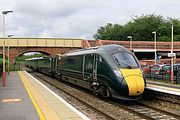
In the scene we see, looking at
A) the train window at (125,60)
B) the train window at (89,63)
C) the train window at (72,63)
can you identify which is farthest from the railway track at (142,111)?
the train window at (72,63)

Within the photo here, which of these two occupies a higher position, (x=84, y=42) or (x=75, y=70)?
(x=84, y=42)

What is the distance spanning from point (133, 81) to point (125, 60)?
1.45 meters

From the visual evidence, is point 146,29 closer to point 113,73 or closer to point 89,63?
point 89,63

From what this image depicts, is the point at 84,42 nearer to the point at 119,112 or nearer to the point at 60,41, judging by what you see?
the point at 60,41

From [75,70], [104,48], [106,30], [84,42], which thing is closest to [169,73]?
[75,70]

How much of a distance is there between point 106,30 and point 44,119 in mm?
100545

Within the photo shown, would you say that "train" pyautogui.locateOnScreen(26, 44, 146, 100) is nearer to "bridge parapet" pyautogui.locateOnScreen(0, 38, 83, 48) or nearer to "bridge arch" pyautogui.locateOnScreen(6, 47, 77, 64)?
"bridge parapet" pyautogui.locateOnScreen(0, 38, 83, 48)

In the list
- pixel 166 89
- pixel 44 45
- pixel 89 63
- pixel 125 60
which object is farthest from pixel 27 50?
pixel 125 60

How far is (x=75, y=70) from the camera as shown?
74.2 ft

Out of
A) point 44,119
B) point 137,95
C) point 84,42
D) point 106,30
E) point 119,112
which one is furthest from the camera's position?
point 106,30

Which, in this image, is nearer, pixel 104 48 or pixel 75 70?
pixel 104 48

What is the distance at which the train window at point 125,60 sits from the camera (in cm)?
1591

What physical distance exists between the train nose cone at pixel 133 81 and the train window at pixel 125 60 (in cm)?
41

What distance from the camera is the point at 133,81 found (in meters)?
15.2
